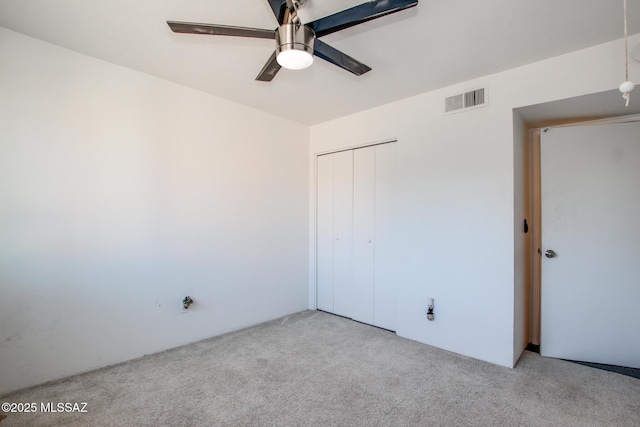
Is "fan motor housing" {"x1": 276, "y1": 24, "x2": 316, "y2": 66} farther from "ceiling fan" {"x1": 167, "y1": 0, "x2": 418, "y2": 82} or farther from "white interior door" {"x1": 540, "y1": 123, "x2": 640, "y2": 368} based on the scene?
"white interior door" {"x1": 540, "y1": 123, "x2": 640, "y2": 368}

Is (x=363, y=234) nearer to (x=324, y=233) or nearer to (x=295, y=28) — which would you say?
(x=324, y=233)

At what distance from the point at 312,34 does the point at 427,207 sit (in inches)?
77.0

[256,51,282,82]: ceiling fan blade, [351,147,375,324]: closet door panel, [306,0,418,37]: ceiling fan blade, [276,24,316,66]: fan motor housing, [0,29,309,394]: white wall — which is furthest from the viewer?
[351,147,375,324]: closet door panel

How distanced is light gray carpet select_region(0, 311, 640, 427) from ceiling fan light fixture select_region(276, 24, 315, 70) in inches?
79.8

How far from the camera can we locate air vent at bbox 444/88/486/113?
2.57 m

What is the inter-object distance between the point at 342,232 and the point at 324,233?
289 millimetres

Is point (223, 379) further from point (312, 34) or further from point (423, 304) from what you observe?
point (312, 34)

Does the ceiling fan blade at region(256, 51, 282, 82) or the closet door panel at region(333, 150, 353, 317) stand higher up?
the ceiling fan blade at region(256, 51, 282, 82)

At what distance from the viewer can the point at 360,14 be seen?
137 centimetres

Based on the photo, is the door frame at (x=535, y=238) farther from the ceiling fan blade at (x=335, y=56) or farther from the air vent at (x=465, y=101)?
the ceiling fan blade at (x=335, y=56)

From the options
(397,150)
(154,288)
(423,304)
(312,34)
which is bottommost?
(423,304)

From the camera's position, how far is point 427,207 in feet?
9.45

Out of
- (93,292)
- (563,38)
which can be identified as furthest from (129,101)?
(563,38)

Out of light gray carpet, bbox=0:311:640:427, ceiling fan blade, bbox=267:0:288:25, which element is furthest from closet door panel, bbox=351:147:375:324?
ceiling fan blade, bbox=267:0:288:25
